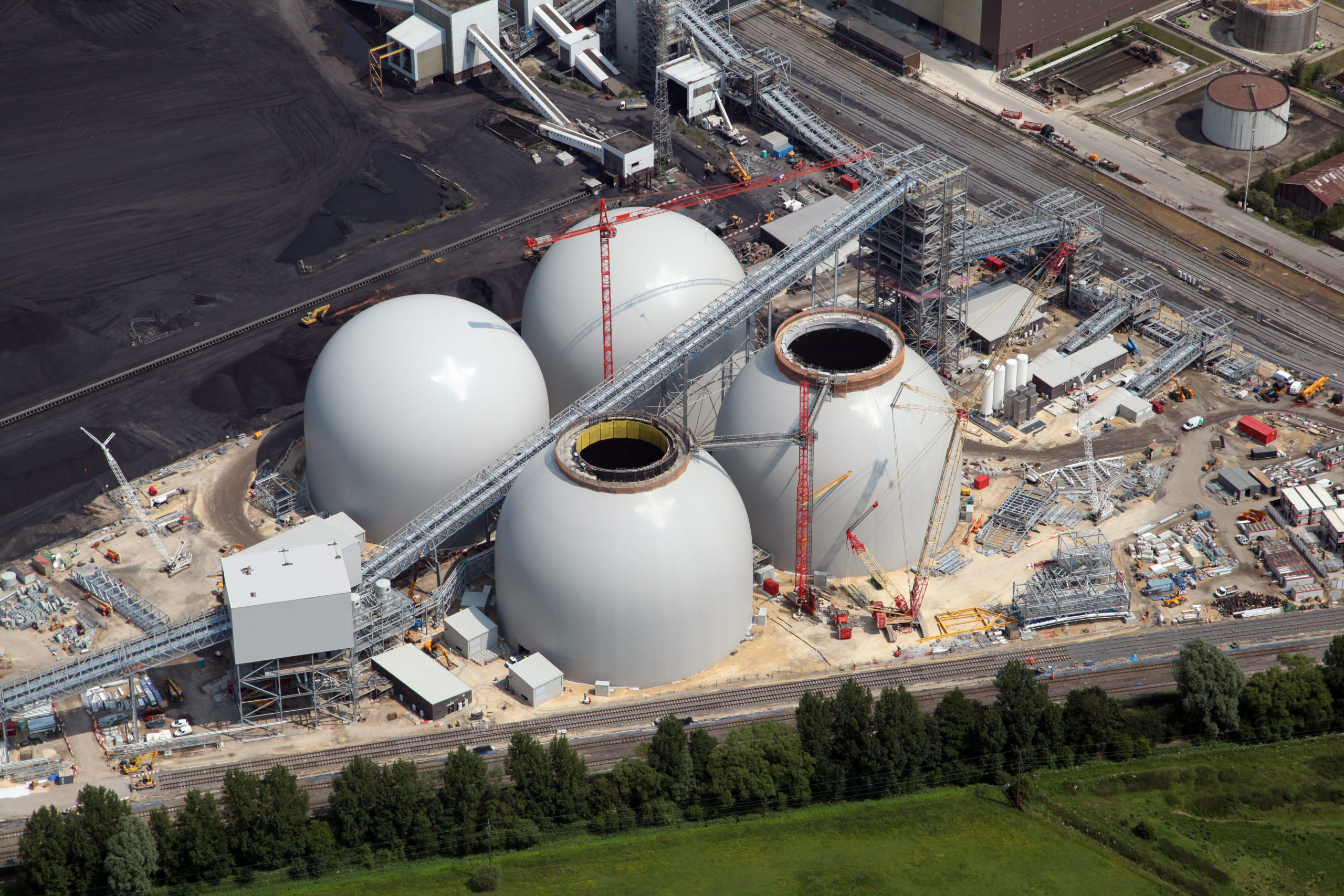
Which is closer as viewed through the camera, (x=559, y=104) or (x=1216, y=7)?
(x=559, y=104)

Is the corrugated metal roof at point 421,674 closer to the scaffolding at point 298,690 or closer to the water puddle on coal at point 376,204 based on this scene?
the scaffolding at point 298,690

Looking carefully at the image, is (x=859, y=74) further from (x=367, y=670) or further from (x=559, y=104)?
(x=367, y=670)

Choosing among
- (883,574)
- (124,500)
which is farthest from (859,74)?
(124,500)

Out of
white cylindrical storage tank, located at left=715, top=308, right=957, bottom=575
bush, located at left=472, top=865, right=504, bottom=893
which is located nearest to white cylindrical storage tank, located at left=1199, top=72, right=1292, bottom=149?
white cylindrical storage tank, located at left=715, top=308, right=957, bottom=575

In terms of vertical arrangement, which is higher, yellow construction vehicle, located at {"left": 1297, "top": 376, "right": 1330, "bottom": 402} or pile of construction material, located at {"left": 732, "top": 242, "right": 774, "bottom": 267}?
pile of construction material, located at {"left": 732, "top": 242, "right": 774, "bottom": 267}

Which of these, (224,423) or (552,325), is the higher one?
(552,325)

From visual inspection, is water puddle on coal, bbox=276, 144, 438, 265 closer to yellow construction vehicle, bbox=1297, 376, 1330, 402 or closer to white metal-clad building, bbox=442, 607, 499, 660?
white metal-clad building, bbox=442, 607, 499, 660

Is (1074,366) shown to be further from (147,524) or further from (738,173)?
(147,524)
